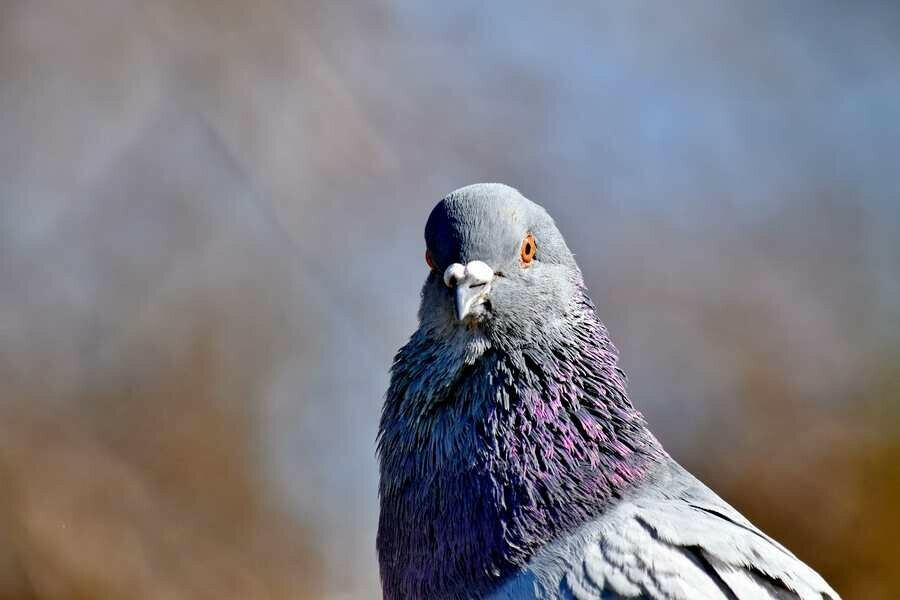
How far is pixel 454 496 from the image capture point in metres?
2.21

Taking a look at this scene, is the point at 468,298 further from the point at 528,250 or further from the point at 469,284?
the point at 528,250

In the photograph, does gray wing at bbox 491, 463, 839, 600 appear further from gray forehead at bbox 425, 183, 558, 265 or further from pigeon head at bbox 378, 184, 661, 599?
gray forehead at bbox 425, 183, 558, 265

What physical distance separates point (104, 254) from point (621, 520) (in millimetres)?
3656

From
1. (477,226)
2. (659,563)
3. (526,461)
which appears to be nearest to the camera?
(659,563)

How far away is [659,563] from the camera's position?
207 centimetres

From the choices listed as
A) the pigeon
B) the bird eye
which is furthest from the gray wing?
the bird eye

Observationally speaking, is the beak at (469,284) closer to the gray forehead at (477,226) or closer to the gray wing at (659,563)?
the gray forehead at (477,226)

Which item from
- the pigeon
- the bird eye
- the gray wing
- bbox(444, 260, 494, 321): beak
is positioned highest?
the bird eye

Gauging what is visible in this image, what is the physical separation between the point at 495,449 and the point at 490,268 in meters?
0.47

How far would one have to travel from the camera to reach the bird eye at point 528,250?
95.0 inches

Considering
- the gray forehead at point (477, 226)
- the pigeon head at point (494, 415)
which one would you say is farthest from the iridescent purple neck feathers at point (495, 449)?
the gray forehead at point (477, 226)

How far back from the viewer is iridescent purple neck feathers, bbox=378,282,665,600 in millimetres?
2148

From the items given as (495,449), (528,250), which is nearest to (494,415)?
(495,449)

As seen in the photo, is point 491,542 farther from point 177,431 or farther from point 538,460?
point 177,431
